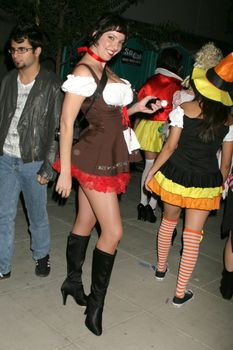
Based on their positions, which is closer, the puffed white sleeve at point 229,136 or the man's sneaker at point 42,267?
the puffed white sleeve at point 229,136

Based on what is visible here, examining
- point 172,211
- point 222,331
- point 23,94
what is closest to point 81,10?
point 23,94

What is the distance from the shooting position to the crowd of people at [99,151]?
2.63 m

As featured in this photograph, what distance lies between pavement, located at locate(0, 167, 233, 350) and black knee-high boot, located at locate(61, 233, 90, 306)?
0.09m

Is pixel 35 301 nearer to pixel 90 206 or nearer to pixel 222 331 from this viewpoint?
pixel 90 206

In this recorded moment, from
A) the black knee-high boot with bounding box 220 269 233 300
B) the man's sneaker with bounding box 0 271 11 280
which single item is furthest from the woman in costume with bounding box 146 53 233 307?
the man's sneaker with bounding box 0 271 11 280

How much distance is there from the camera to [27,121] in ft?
10.2

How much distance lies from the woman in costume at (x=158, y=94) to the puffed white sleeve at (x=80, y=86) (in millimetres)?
2532

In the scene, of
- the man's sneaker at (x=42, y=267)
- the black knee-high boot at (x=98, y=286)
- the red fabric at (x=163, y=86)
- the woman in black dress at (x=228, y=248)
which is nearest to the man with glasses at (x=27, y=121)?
the man's sneaker at (x=42, y=267)

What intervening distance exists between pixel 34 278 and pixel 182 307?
4.22ft

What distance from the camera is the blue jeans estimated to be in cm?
318

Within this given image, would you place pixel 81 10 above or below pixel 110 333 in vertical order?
above

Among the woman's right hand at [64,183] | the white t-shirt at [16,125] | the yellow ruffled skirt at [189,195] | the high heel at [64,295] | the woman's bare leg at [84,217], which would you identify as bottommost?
the high heel at [64,295]

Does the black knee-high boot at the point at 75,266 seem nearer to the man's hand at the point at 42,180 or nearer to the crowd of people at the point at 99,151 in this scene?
the crowd of people at the point at 99,151

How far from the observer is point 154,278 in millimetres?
3846
